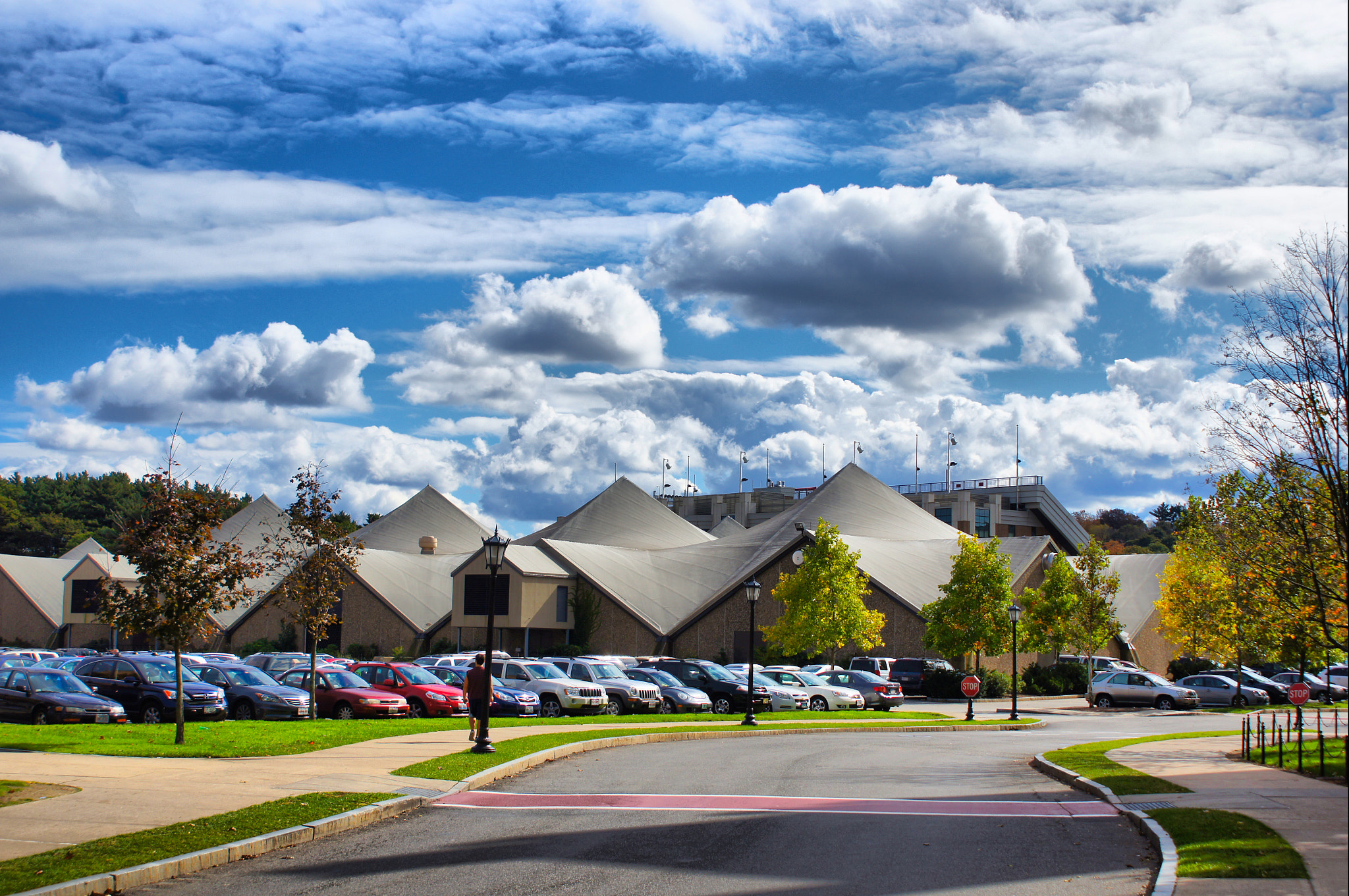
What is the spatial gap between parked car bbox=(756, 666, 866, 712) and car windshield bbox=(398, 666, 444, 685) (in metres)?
13.1

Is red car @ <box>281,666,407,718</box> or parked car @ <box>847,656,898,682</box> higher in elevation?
red car @ <box>281,666,407,718</box>

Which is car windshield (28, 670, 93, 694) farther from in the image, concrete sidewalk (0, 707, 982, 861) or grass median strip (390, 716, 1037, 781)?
grass median strip (390, 716, 1037, 781)

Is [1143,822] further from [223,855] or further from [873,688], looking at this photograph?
[873,688]

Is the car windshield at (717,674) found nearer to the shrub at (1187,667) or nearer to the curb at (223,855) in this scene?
the curb at (223,855)

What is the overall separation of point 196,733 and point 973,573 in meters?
33.6

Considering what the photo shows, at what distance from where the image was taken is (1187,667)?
191 ft

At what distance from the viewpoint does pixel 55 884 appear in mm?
9164

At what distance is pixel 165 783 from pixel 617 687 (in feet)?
61.3

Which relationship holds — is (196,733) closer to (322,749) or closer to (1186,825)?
(322,749)

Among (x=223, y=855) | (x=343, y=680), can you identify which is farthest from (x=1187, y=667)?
(x=223, y=855)

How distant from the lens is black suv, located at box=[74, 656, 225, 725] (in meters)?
26.8

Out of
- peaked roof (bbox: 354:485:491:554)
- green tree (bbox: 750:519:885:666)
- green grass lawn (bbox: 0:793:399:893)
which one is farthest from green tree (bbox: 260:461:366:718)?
peaked roof (bbox: 354:485:491:554)

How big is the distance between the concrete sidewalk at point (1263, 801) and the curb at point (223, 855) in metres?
8.53

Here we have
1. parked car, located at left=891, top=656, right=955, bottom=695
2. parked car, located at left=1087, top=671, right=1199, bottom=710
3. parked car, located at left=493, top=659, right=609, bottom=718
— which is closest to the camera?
parked car, located at left=493, top=659, right=609, bottom=718
